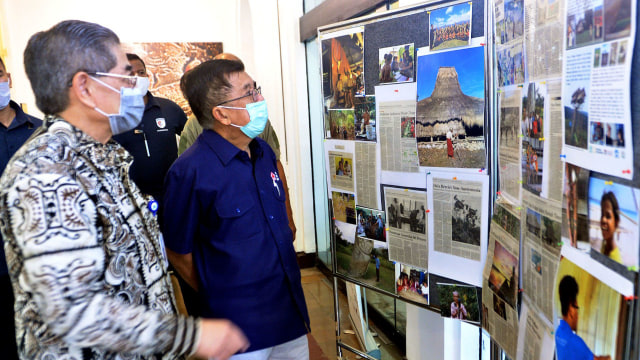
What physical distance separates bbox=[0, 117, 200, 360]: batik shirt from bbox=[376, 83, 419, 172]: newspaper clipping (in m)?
1.28

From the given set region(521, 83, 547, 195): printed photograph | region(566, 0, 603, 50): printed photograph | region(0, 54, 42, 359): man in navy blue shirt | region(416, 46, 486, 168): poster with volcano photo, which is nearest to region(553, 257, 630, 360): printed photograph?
region(521, 83, 547, 195): printed photograph

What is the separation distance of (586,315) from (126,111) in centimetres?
127

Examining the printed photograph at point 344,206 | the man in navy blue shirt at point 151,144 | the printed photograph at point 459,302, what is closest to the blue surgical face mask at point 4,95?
the man in navy blue shirt at point 151,144

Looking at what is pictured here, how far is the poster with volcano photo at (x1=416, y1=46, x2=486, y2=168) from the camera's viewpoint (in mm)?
1844

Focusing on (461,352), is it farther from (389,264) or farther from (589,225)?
(589,225)

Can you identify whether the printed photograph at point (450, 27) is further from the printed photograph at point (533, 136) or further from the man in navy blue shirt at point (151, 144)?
the man in navy blue shirt at point (151, 144)

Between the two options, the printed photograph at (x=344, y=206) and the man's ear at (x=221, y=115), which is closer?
the man's ear at (x=221, y=115)

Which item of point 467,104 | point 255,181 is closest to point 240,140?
point 255,181

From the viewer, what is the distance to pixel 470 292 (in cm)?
197

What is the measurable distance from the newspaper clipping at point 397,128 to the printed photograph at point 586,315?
3.04 feet

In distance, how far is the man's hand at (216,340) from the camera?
1118 mm

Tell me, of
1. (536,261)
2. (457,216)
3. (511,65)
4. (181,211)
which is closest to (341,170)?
(457,216)

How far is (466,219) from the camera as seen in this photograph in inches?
75.9

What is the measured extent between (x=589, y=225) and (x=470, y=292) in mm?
874
